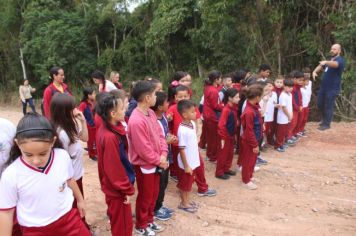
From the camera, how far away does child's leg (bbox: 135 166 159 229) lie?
350 cm

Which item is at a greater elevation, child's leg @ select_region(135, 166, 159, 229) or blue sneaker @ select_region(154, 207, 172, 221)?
child's leg @ select_region(135, 166, 159, 229)

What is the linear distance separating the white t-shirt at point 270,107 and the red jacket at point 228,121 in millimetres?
1458

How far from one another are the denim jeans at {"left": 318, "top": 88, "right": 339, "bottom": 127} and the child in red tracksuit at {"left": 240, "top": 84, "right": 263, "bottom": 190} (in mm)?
3538

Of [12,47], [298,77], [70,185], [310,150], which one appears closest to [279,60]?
[298,77]

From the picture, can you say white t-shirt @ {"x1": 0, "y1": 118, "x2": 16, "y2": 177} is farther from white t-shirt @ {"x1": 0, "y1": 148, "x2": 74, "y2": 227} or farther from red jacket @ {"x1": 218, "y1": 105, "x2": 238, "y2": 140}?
red jacket @ {"x1": 218, "y1": 105, "x2": 238, "y2": 140}

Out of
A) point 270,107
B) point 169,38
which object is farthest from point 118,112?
point 169,38

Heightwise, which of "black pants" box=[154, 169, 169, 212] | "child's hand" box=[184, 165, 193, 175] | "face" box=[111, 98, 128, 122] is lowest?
"black pants" box=[154, 169, 169, 212]

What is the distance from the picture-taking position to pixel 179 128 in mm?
4078

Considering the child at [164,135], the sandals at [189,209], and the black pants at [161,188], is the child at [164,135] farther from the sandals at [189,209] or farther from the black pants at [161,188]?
the sandals at [189,209]

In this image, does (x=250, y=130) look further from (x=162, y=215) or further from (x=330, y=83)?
(x=330, y=83)

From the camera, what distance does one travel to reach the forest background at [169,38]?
9.77m

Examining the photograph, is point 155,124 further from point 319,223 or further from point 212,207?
point 319,223

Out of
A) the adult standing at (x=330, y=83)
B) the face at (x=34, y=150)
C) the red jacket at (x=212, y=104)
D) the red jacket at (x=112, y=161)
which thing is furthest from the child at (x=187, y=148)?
the adult standing at (x=330, y=83)

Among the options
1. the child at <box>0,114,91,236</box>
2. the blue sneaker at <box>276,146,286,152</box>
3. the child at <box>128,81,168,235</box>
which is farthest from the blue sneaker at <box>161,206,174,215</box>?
the blue sneaker at <box>276,146,286,152</box>
